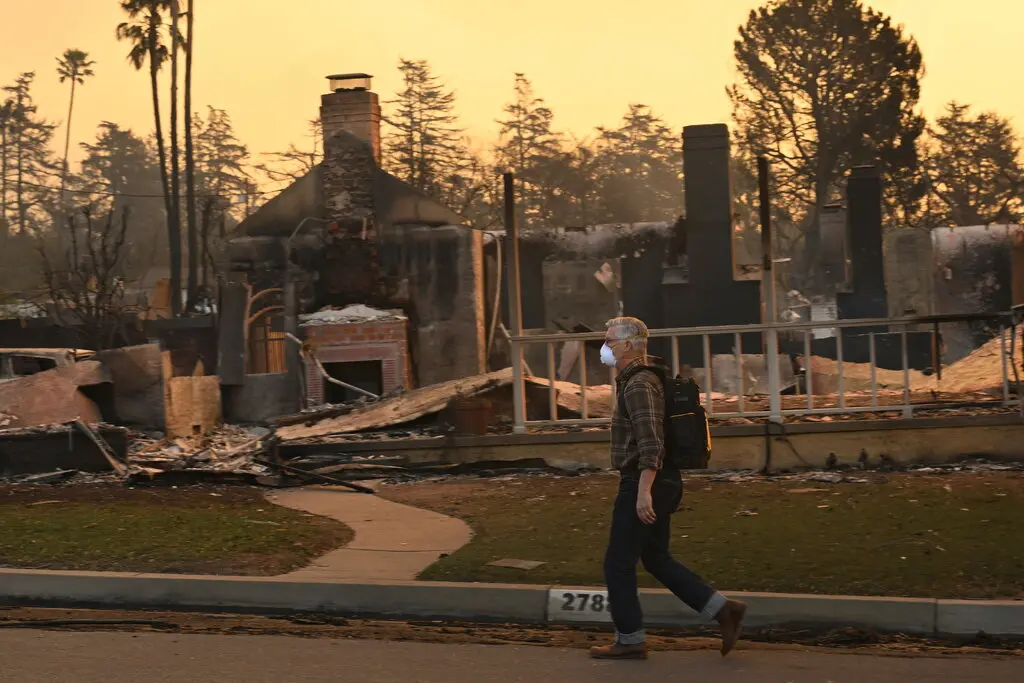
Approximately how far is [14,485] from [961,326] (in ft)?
103

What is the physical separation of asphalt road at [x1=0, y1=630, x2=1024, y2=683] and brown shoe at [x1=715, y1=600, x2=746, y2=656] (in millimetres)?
82

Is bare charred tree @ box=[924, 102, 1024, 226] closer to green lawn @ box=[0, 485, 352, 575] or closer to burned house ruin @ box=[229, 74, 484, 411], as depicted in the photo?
burned house ruin @ box=[229, 74, 484, 411]

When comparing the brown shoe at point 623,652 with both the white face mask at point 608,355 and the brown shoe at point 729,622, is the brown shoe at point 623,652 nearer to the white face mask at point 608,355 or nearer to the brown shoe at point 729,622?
the brown shoe at point 729,622

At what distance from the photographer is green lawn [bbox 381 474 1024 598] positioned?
7797 millimetres

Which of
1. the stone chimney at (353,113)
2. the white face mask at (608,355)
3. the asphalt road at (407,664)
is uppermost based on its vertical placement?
the stone chimney at (353,113)

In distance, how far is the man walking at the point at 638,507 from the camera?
629cm

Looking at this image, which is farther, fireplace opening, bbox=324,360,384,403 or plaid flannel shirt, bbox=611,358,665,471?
fireplace opening, bbox=324,360,384,403

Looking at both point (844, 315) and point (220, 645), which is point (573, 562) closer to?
point (220, 645)

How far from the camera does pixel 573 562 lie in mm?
8508

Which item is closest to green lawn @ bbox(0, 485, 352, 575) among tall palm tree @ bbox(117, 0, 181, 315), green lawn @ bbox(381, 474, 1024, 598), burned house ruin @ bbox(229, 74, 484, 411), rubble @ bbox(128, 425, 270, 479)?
green lawn @ bbox(381, 474, 1024, 598)

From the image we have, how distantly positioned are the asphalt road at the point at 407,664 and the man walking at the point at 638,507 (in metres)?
0.19

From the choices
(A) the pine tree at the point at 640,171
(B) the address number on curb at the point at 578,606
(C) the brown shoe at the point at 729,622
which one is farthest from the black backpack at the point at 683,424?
(A) the pine tree at the point at 640,171

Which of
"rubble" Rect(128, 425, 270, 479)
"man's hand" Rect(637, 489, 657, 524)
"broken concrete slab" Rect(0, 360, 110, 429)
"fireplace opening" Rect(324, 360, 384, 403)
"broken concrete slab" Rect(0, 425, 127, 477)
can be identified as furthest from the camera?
"fireplace opening" Rect(324, 360, 384, 403)

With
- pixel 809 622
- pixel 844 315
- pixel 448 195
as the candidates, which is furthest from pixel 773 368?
pixel 448 195
